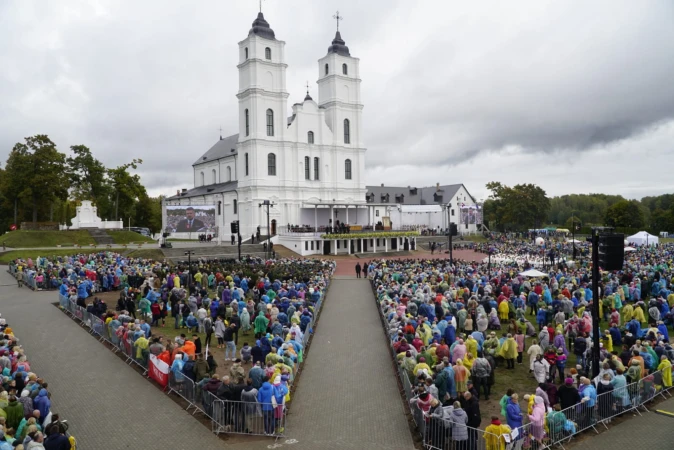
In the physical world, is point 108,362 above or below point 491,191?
below

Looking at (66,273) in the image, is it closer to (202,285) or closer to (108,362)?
(202,285)

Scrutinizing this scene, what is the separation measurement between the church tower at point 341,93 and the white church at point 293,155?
116 mm

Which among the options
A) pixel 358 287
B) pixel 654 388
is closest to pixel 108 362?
pixel 654 388

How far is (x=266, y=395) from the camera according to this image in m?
9.48

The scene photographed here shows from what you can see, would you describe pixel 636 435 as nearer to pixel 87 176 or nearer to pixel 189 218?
pixel 189 218

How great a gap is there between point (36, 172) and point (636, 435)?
183ft

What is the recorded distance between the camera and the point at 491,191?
261 feet

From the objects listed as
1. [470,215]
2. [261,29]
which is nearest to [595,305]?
[261,29]

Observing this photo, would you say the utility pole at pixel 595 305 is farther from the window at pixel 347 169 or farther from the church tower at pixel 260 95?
the window at pixel 347 169

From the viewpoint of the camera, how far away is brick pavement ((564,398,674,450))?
29.5ft

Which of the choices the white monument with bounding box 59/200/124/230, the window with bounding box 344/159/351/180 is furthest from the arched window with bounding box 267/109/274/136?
the white monument with bounding box 59/200/124/230

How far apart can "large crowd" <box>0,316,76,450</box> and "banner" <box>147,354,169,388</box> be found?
2756 mm

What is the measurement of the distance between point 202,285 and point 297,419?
49.2ft

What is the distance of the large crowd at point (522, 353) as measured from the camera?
8.74 m
